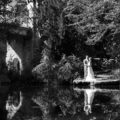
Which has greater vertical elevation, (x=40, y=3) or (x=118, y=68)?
(x=40, y=3)

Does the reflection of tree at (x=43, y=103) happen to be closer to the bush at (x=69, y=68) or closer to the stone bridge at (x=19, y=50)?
the bush at (x=69, y=68)

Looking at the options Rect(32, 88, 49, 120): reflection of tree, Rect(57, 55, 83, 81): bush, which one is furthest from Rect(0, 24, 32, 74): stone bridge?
Rect(32, 88, 49, 120): reflection of tree

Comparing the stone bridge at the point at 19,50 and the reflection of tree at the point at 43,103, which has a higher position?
the stone bridge at the point at 19,50

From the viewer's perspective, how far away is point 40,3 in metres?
26.8

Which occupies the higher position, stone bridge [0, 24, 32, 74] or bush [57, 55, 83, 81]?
stone bridge [0, 24, 32, 74]

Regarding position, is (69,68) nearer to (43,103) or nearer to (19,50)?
(19,50)

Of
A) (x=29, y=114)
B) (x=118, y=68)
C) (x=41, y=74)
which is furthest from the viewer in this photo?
(x=118, y=68)

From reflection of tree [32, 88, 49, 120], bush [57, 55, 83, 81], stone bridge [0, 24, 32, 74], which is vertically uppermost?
stone bridge [0, 24, 32, 74]

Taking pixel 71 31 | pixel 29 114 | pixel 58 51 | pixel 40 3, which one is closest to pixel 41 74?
pixel 58 51

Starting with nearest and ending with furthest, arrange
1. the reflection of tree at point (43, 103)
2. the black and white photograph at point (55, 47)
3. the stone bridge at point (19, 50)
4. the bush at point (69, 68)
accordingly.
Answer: the reflection of tree at point (43, 103), the black and white photograph at point (55, 47), the bush at point (69, 68), the stone bridge at point (19, 50)

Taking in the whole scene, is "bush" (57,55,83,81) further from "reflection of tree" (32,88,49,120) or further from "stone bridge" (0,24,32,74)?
"reflection of tree" (32,88,49,120)

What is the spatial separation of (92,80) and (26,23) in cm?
791

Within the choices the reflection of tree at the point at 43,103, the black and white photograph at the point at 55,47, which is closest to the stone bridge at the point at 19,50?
the black and white photograph at the point at 55,47

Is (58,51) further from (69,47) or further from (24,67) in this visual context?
(24,67)
